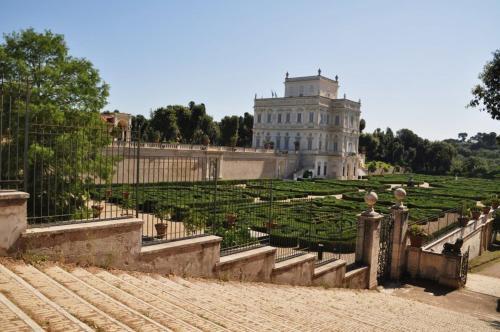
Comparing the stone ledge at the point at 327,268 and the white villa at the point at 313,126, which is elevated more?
the white villa at the point at 313,126

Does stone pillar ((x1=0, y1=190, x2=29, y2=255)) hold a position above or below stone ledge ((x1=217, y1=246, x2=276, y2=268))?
above

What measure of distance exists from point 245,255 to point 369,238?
470cm

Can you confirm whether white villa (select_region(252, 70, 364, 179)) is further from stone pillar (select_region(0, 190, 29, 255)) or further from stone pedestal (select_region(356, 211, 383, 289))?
stone pillar (select_region(0, 190, 29, 255))

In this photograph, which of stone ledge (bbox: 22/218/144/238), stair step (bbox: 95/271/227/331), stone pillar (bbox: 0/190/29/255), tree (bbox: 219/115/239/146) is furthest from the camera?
tree (bbox: 219/115/239/146)

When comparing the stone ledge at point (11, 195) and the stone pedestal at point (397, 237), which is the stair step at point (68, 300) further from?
the stone pedestal at point (397, 237)

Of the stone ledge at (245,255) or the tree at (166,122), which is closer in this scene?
the stone ledge at (245,255)

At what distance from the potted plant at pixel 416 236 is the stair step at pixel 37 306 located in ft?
38.4

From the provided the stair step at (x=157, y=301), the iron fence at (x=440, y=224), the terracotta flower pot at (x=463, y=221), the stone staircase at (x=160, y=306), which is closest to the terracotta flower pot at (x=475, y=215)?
the iron fence at (x=440, y=224)

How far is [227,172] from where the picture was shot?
43688mm

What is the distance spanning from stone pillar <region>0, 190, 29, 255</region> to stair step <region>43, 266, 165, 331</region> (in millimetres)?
590

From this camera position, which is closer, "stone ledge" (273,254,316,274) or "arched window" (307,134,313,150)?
"stone ledge" (273,254,316,274)

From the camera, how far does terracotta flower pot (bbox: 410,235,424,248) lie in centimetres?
1315

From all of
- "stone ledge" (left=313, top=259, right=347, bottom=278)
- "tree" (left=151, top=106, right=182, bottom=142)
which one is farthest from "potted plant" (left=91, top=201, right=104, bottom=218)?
"tree" (left=151, top=106, right=182, bottom=142)

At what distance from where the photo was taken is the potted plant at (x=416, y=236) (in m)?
13.1
